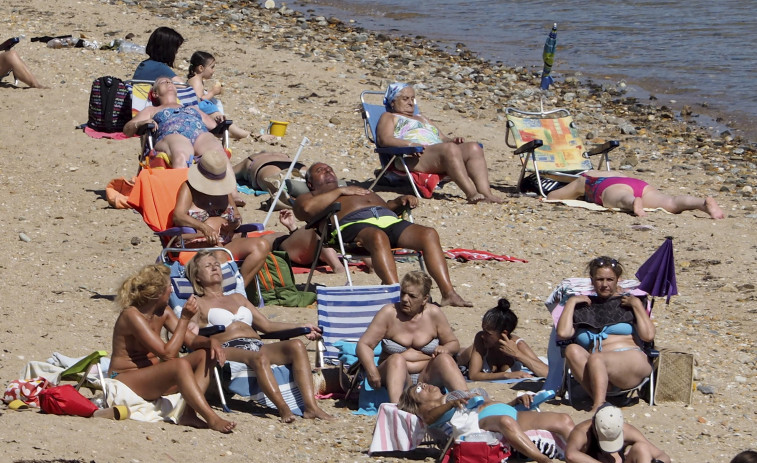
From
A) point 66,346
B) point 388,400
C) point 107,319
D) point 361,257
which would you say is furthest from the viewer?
point 361,257

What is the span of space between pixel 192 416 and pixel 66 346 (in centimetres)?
129

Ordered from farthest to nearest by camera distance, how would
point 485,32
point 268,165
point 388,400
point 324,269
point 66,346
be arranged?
point 485,32 < point 268,165 < point 324,269 < point 66,346 < point 388,400

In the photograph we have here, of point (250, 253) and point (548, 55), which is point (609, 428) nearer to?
point (250, 253)

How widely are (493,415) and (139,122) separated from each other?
16.5ft

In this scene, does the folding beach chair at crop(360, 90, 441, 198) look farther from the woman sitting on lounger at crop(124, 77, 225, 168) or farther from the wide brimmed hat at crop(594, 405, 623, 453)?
the wide brimmed hat at crop(594, 405, 623, 453)

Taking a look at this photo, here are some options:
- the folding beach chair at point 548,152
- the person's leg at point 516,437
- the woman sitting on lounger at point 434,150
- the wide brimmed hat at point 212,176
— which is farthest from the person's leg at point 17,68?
the person's leg at point 516,437

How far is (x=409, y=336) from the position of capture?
6.15 m

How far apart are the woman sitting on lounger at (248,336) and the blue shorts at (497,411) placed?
93 centimetres

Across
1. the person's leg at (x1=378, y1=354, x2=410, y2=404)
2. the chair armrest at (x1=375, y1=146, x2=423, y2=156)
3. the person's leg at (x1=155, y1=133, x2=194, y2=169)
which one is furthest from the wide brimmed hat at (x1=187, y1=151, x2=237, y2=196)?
the person's leg at (x1=378, y1=354, x2=410, y2=404)

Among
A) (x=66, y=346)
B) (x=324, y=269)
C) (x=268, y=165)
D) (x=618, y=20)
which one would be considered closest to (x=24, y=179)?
(x=268, y=165)

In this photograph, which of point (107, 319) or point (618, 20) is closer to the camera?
point (107, 319)

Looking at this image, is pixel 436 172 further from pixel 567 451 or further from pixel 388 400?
pixel 567 451

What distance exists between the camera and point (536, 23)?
795 inches

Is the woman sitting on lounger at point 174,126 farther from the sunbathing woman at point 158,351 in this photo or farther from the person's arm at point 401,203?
the sunbathing woman at point 158,351
